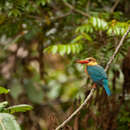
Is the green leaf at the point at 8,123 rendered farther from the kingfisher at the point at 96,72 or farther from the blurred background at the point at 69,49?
the kingfisher at the point at 96,72

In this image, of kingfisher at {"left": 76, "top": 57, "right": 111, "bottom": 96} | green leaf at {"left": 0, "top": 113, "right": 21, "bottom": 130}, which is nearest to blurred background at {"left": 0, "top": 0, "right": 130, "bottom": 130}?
kingfisher at {"left": 76, "top": 57, "right": 111, "bottom": 96}

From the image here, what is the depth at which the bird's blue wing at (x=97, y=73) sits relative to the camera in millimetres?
3284

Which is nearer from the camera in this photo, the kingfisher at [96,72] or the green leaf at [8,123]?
the green leaf at [8,123]

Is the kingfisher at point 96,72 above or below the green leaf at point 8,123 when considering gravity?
above

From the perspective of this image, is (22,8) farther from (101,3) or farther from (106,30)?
(101,3)

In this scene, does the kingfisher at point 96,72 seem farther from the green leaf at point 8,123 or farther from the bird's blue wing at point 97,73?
the green leaf at point 8,123

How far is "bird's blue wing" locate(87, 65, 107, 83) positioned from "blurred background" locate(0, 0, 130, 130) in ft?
0.42

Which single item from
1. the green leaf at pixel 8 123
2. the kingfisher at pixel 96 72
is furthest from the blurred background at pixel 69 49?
the green leaf at pixel 8 123

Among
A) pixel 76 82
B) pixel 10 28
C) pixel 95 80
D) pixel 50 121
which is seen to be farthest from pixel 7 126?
pixel 76 82

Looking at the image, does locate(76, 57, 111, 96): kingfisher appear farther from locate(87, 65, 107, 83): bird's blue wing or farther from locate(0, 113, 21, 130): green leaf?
locate(0, 113, 21, 130): green leaf

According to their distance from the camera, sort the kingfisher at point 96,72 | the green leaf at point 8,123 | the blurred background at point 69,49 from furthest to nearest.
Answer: the kingfisher at point 96,72
the blurred background at point 69,49
the green leaf at point 8,123

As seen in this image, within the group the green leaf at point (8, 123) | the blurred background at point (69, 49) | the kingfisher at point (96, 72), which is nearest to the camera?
the green leaf at point (8, 123)

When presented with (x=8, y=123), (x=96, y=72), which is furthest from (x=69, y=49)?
(x=8, y=123)

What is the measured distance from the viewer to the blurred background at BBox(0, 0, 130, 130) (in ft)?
10.5
